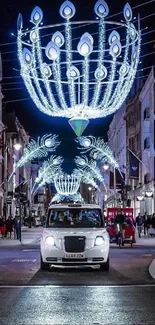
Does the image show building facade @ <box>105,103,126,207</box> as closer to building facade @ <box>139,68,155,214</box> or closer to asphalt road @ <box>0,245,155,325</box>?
building facade @ <box>139,68,155,214</box>

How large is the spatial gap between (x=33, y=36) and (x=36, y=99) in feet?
13.5

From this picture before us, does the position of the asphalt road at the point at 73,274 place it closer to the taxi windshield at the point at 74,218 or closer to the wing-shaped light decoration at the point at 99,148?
the taxi windshield at the point at 74,218

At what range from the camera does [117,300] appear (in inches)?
485

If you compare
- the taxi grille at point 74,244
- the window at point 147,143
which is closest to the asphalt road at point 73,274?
the taxi grille at point 74,244

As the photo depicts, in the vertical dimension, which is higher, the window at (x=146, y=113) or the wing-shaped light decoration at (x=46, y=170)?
the window at (x=146, y=113)

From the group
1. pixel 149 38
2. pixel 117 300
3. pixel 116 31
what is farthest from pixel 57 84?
pixel 149 38

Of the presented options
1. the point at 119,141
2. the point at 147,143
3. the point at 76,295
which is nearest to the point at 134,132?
the point at 147,143

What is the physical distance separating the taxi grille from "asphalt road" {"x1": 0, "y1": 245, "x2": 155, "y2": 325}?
2.14 feet

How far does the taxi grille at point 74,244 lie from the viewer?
59.7ft

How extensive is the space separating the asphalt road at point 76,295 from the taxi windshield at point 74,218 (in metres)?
1.38

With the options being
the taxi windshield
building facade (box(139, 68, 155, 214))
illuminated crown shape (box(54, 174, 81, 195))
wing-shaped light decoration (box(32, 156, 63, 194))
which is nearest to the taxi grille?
the taxi windshield

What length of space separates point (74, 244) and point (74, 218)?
1770 mm

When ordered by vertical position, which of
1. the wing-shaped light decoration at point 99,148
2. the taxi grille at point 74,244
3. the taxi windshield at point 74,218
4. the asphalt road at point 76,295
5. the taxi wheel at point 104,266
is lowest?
the asphalt road at point 76,295

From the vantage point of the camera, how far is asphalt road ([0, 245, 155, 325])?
10258 millimetres
